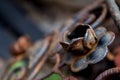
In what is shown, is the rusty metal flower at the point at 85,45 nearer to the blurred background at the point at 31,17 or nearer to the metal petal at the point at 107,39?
the metal petal at the point at 107,39

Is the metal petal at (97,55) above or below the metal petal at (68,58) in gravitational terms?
below

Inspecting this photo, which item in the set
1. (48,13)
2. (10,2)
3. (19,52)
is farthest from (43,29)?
(19,52)

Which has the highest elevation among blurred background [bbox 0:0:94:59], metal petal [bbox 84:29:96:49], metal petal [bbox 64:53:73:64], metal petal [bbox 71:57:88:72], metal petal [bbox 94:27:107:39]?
metal petal [bbox 84:29:96:49]

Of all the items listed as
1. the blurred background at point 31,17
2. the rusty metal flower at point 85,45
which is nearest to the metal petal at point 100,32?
the rusty metal flower at point 85,45

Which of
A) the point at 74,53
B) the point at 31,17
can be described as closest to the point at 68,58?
the point at 74,53

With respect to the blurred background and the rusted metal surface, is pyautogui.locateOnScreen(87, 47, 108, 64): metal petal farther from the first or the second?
the blurred background

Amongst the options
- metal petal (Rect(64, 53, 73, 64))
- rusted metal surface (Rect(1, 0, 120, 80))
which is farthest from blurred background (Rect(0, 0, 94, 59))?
metal petal (Rect(64, 53, 73, 64))

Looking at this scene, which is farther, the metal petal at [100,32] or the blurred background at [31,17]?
the blurred background at [31,17]

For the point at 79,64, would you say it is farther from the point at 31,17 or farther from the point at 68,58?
the point at 31,17
